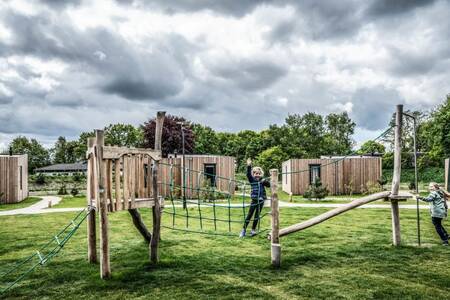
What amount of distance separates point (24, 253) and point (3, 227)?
453 centimetres

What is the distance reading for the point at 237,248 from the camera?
8.20 m

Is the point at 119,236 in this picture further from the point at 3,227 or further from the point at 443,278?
the point at 443,278

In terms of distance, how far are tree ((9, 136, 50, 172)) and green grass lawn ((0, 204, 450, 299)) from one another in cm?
7793

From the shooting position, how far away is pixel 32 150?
276ft

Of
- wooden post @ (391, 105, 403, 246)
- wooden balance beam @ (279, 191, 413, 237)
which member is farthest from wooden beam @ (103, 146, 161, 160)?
wooden post @ (391, 105, 403, 246)

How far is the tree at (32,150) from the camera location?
80125 millimetres

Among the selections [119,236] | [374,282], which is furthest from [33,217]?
[374,282]

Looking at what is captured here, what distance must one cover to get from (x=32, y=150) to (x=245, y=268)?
88.8m

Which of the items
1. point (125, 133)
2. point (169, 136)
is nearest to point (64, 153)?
point (125, 133)

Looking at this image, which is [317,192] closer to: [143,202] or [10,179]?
[143,202]

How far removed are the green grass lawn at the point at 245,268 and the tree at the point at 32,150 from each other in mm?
77929

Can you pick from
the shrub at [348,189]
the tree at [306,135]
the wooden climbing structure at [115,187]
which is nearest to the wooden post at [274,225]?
the wooden climbing structure at [115,187]

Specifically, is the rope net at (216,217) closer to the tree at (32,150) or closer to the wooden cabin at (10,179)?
the wooden cabin at (10,179)

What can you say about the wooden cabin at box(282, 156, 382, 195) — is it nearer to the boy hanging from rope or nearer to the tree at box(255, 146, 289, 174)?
the tree at box(255, 146, 289, 174)
